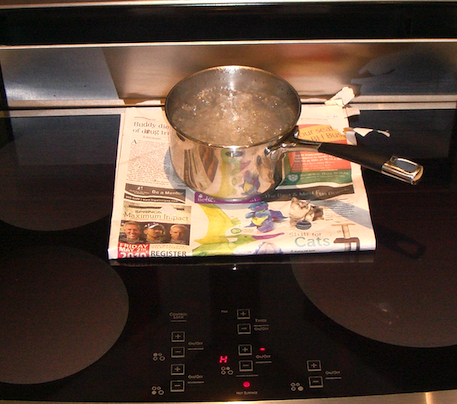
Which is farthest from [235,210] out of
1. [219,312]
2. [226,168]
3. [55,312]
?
[55,312]

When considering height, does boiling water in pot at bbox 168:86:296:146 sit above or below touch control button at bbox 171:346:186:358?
above

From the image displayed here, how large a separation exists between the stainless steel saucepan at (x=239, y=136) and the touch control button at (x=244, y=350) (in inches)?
9.1

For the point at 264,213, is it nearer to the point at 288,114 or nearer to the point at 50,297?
the point at 288,114

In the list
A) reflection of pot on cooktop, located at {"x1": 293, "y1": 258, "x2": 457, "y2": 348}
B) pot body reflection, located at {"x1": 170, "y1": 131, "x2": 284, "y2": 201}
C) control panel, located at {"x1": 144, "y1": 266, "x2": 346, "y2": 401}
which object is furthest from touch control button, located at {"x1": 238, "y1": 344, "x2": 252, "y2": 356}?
pot body reflection, located at {"x1": 170, "y1": 131, "x2": 284, "y2": 201}

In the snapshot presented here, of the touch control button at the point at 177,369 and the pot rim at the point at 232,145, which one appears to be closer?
the touch control button at the point at 177,369

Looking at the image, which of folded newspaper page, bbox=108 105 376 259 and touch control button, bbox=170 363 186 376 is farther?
folded newspaper page, bbox=108 105 376 259

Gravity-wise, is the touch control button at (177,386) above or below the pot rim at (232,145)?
below

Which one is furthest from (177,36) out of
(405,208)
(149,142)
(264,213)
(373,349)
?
(373,349)

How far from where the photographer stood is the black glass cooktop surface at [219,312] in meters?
0.53

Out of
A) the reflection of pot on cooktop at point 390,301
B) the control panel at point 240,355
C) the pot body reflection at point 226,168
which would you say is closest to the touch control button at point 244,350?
the control panel at point 240,355

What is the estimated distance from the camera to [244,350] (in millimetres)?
547

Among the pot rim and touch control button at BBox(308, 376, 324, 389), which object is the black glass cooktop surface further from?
the pot rim

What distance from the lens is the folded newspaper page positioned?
25.9 inches

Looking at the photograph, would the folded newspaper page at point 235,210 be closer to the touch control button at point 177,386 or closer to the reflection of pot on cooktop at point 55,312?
the reflection of pot on cooktop at point 55,312
